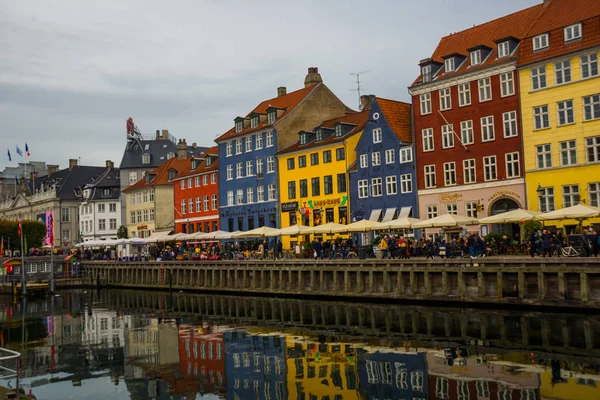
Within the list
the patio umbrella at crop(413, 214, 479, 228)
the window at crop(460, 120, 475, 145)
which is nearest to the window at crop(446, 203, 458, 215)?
the window at crop(460, 120, 475, 145)

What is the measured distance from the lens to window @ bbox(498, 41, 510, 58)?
46.4 metres

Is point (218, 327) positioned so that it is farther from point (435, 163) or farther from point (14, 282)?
point (14, 282)

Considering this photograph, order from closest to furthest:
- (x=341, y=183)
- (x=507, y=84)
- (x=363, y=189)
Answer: (x=507, y=84), (x=363, y=189), (x=341, y=183)

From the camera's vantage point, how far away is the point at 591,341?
23.6 m

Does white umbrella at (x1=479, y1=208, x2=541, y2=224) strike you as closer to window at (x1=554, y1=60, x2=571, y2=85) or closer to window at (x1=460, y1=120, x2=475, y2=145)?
window at (x1=554, y1=60, x2=571, y2=85)

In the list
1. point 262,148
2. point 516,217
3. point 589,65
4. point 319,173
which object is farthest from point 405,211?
point 262,148

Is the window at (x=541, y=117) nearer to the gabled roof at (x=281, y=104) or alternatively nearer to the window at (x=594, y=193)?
the window at (x=594, y=193)

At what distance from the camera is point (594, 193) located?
41094 mm

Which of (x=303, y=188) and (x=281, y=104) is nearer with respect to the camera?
(x=303, y=188)

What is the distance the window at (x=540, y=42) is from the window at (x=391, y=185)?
582 inches

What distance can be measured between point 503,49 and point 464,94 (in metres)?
4.18

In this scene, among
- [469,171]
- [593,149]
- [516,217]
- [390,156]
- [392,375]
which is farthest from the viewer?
[390,156]

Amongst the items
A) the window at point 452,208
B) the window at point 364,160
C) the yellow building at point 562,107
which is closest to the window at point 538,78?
the yellow building at point 562,107

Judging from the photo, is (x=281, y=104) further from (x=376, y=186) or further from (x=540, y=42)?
(x=540, y=42)
